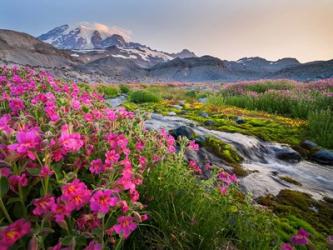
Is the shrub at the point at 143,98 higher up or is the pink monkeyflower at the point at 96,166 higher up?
the pink monkeyflower at the point at 96,166

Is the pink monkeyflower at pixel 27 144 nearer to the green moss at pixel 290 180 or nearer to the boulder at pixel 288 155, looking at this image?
the green moss at pixel 290 180

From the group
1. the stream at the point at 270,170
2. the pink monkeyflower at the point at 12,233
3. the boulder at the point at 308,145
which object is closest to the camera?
the pink monkeyflower at the point at 12,233

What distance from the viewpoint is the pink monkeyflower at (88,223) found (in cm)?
143

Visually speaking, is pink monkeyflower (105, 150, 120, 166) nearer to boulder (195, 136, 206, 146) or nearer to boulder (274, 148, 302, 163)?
boulder (195, 136, 206, 146)

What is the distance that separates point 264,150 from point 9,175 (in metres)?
5.21

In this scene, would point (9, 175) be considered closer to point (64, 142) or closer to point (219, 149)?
point (64, 142)

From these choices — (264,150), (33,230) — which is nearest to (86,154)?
(33,230)

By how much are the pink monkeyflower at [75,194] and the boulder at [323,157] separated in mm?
5330

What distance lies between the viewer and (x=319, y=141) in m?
6.68

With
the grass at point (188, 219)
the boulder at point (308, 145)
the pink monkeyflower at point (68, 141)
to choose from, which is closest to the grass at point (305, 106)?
the boulder at point (308, 145)

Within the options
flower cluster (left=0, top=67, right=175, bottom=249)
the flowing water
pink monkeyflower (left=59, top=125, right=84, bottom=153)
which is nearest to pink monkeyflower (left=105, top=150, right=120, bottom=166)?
flower cluster (left=0, top=67, right=175, bottom=249)

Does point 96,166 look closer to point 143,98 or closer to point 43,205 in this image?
point 43,205

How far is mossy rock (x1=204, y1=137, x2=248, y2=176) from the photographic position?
473 centimetres

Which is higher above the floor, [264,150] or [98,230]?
[98,230]
